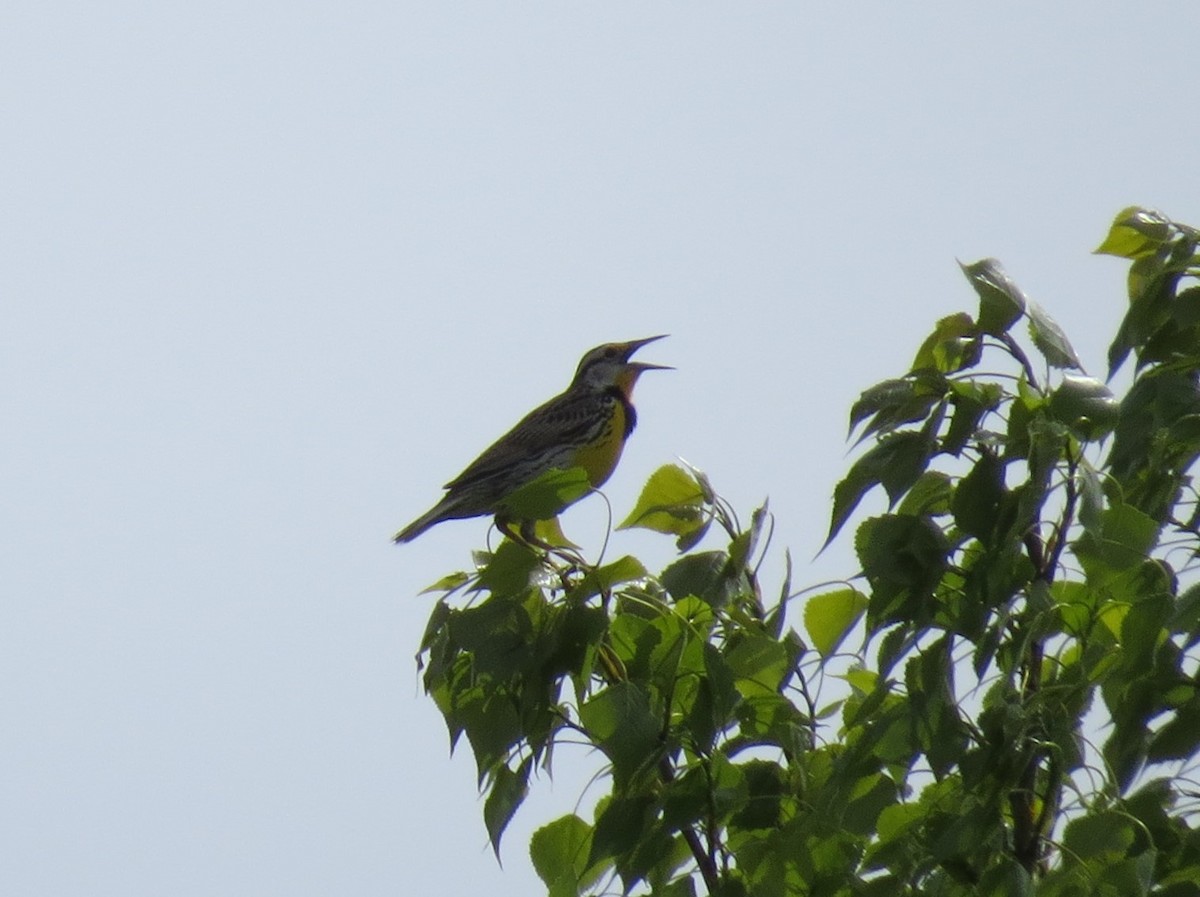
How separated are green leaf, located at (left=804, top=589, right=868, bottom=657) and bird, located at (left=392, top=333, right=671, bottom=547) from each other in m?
4.35

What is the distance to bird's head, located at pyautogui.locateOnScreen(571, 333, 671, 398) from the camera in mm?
8977

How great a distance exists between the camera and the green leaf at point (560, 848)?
337cm

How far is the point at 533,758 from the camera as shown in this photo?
3.28 m

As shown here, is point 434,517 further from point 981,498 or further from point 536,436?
point 981,498

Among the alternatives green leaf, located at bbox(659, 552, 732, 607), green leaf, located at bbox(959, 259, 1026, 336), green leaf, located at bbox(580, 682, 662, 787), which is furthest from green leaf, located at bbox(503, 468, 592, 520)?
green leaf, located at bbox(959, 259, 1026, 336)

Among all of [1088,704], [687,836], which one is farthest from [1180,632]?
[687,836]

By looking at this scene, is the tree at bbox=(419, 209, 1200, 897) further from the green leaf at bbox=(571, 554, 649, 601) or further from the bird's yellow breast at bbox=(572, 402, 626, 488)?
the bird's yellow breast at bbox=(572, 402, 626, 488)

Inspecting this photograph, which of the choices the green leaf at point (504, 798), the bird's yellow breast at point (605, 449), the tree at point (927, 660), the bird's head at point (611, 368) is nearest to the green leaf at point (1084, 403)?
the tree at point (927, 660)

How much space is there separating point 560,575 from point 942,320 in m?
0.84

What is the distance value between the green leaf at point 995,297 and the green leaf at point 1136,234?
1.01 feet

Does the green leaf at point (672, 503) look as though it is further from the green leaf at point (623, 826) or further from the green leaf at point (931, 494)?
the green leaf at point (623, 826)

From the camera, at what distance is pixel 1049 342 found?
122 inches

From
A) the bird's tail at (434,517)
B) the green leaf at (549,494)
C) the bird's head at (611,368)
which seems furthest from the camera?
the bird's head at (611,368)

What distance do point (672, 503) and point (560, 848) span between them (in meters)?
0.72
